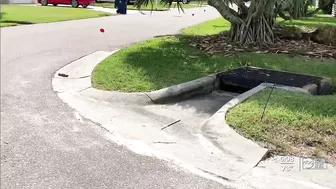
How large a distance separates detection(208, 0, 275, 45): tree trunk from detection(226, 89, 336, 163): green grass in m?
4.35

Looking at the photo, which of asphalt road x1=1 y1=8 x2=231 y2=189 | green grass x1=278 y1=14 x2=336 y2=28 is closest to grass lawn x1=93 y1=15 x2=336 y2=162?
asphalt road x1=1 y1=8 x2=231 y2=189

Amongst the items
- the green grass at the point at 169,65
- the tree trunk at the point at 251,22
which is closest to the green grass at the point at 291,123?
the green grass at the point at 169,65

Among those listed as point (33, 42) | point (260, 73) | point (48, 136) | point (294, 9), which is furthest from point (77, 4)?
point (48, 136)

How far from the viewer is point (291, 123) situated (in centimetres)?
461

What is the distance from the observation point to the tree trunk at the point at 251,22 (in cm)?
954

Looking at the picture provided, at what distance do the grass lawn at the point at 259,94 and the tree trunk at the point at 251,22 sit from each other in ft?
3.89

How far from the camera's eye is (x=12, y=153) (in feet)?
13.4

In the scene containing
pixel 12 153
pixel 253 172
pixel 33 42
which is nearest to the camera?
pixel 253 172

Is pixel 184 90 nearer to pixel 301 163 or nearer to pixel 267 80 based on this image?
pixel 267 80

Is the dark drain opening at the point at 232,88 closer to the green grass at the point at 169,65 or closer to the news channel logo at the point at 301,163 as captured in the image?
the green grass at the point at 169,65

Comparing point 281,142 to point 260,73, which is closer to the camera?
point 281,142

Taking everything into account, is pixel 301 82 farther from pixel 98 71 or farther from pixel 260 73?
pixel 98 71

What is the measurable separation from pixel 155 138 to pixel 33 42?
7.42 metres

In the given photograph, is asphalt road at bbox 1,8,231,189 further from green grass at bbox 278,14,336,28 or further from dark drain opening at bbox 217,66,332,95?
green grass at bbox 278,14,336,28
